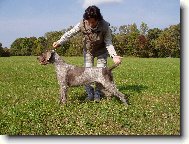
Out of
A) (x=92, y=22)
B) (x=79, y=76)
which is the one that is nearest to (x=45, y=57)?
(x=79, y=76)

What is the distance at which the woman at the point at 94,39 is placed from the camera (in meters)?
11.5

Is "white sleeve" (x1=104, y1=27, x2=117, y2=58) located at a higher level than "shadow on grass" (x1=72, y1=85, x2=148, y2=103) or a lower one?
higher

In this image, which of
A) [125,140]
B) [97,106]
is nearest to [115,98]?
[97,106]

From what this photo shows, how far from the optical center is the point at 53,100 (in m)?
12.8

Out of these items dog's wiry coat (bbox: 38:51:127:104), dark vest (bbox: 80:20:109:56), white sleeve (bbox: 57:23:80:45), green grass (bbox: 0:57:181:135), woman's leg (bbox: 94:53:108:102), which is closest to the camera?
green grass (bbox: 0:57:181:135)

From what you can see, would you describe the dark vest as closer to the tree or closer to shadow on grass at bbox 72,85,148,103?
shadow on grass at bbox 72,85,148,103

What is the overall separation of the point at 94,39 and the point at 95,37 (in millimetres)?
74

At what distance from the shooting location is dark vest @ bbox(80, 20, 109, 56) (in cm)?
1189

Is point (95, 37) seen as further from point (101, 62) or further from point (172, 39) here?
point (172, 39)

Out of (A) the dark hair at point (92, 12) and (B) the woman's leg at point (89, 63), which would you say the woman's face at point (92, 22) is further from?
(B) the woman's leg at point (89, 63)

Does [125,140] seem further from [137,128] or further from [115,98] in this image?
[115,98]

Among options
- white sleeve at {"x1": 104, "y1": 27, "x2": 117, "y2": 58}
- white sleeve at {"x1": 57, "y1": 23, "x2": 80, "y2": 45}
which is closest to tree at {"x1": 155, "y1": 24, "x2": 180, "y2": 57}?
white sleeve at {"x1": 104, "y1": 27, "x2": 117, "y2": 58}

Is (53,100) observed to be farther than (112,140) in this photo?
Yes

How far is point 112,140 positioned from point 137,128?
103 cm
